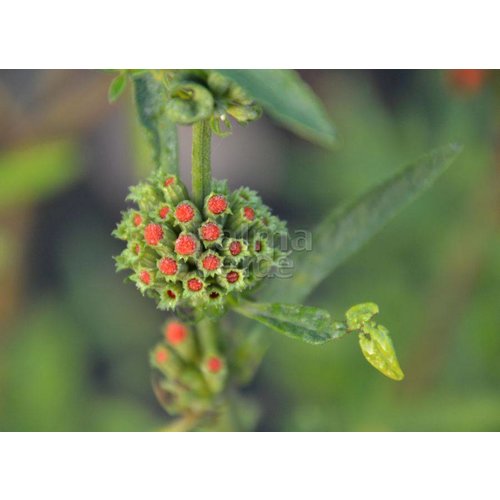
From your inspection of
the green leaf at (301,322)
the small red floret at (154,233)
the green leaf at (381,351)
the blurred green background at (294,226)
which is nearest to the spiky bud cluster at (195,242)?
the small red floret at (154,233)

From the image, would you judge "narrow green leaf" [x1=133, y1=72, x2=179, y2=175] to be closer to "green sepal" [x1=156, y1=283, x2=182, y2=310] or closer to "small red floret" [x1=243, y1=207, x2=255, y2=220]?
"small red floret" [x1=243, y1=207, x2=255, y2=220]

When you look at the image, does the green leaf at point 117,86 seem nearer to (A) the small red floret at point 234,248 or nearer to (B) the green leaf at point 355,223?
(A) the small red floret at point 234,248

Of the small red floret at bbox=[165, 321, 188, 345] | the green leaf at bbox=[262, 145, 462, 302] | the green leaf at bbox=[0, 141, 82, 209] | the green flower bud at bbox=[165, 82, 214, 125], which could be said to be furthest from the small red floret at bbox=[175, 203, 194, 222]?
the green leaf at bbox=[0, 141, 82, 209]

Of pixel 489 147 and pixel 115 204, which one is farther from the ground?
pixel 489 147

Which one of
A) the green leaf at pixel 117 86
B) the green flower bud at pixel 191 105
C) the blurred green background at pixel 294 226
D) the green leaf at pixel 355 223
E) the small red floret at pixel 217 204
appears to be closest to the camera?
the green flower bud at pixel 191 105

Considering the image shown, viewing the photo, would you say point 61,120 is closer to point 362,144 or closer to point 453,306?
point 362,144

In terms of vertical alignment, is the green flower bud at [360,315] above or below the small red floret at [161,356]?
above

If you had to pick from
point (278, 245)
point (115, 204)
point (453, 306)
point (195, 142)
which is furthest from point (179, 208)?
point (115, 204)
